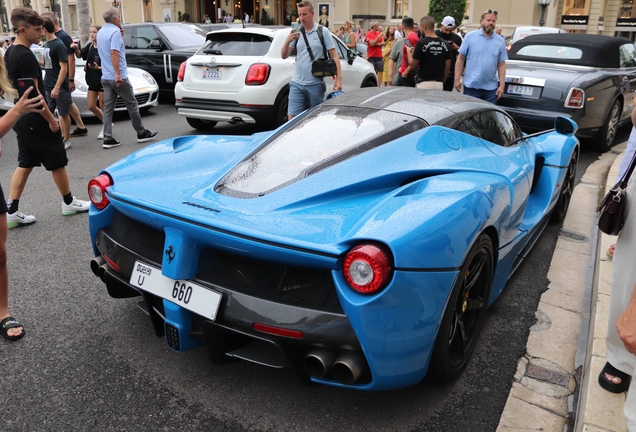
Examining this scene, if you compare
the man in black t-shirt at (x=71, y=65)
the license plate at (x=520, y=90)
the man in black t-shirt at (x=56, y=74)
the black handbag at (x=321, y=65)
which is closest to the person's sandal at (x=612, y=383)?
the black handbag at (x=321, y=65)

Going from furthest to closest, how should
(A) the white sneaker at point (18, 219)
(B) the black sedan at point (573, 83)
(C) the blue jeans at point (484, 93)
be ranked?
(C) the blue jeans at point (484, 93) → (B) the black sedan at point (573, 83) → (A) the white sneaker at point (18, 219)

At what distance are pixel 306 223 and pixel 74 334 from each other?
160 cm

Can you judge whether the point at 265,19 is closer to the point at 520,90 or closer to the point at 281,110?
the point at 281,110

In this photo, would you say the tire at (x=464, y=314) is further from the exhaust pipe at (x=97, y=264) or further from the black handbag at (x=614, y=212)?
the exhaust pipe at (x=97, y=264)

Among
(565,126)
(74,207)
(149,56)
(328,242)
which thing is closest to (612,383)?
(328,242)

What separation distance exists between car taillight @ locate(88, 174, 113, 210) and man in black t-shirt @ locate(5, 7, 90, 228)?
199 cm

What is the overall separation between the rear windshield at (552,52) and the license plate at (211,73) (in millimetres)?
4351

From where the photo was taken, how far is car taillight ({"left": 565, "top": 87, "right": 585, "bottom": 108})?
21.9 ft

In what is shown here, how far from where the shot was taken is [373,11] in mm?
40062

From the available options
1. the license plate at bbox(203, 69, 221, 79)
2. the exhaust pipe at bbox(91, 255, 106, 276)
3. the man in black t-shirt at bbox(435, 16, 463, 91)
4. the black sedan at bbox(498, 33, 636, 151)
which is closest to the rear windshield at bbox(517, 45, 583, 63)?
the black sedan at bbox(498, 33, 636, 151)

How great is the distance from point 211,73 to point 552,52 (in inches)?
189

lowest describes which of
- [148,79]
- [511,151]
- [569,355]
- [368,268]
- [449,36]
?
[569,355]

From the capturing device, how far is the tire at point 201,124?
348 inches

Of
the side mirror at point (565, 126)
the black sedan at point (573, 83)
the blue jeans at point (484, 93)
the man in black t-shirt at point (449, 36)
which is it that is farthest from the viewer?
the man in black t-shirt at point (449, 36)
